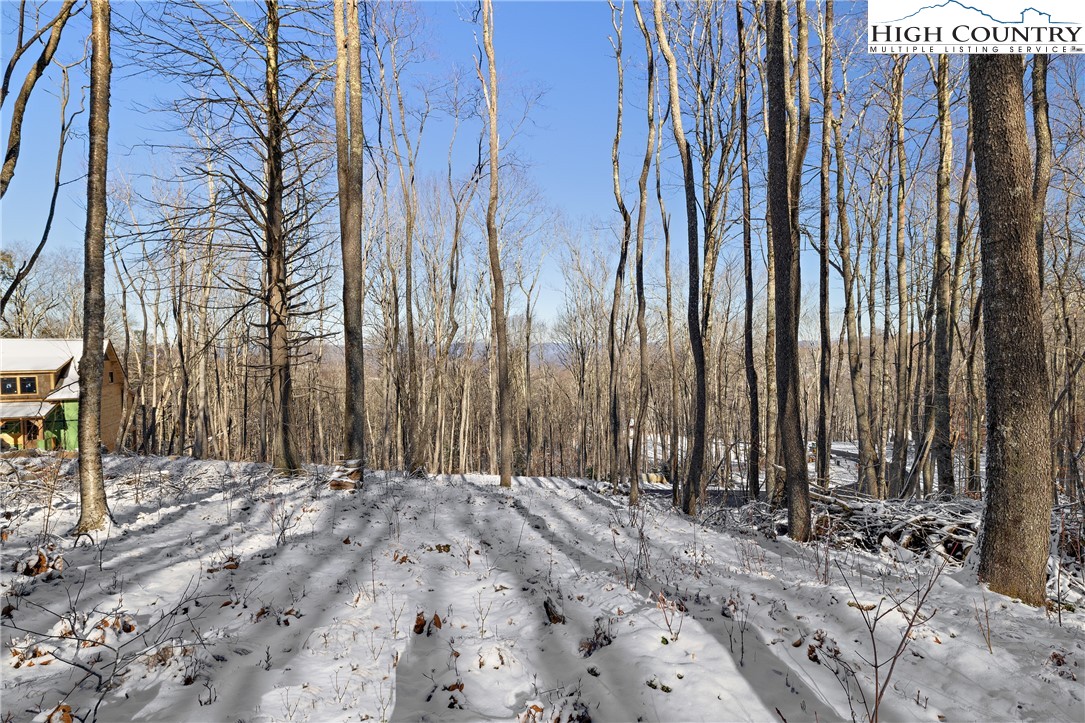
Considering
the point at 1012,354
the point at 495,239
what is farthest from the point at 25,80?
the point at 1012,354

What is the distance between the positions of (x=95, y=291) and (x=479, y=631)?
534cm

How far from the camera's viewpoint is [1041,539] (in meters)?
4.14

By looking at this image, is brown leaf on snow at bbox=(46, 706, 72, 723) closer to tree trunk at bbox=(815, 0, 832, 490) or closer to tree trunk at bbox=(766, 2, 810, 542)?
tree trunk at bbox=(766, 2, 810, 542)

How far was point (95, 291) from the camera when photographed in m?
5.29

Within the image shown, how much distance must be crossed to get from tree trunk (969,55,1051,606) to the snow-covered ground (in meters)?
0.46

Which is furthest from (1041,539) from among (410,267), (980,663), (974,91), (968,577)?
(410,267)

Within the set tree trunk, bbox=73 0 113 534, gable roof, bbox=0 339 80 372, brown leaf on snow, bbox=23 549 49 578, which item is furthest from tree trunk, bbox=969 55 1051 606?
gable roof, bbox=0 339 80 372

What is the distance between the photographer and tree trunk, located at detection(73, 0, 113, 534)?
5.16 m

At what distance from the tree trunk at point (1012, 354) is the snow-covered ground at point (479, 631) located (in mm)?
460

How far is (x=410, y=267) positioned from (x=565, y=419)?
3064 centimetres

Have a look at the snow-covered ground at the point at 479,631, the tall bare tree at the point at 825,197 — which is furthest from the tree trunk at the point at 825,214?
the snow-covered ground at the point at 479,631

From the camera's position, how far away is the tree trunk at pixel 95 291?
5160mm

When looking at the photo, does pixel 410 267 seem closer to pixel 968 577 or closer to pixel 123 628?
pixel 123 628

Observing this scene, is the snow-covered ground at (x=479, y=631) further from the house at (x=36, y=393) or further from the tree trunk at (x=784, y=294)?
the house at (x=36, y=393)
